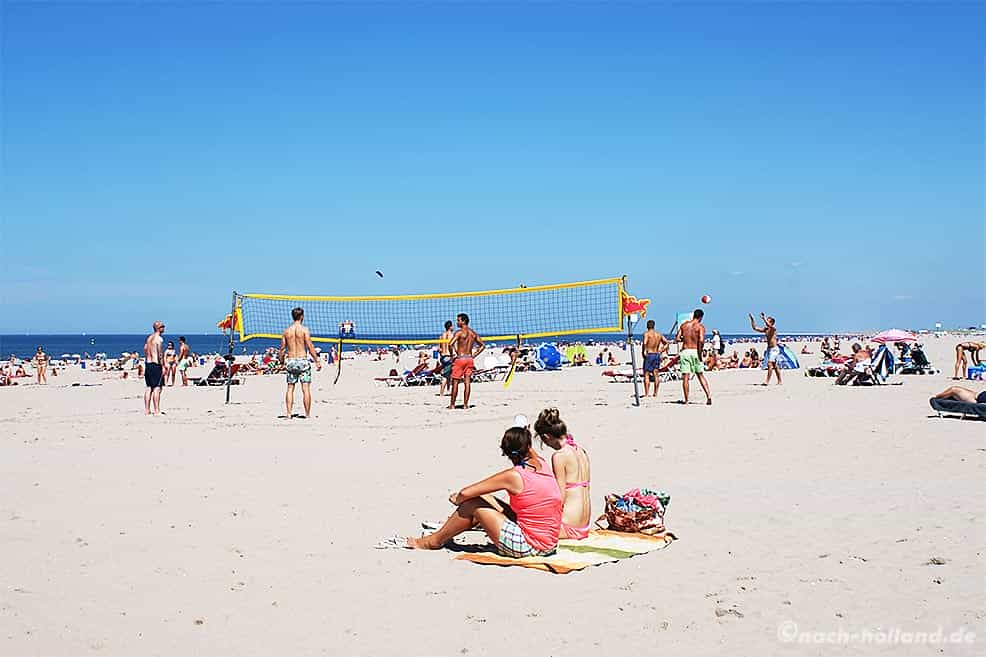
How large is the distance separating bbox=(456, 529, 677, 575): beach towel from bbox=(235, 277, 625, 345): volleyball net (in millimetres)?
8788

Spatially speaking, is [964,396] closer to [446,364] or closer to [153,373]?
[446,364]

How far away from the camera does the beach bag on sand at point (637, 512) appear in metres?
5.05

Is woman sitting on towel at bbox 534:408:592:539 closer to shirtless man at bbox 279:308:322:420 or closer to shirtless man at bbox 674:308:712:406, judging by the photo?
shirtless man at bbox 279:308:322:420

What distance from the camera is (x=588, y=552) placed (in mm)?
4727

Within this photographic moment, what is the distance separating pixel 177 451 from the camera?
319 inches

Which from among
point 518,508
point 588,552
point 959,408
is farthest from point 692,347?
point 518,508

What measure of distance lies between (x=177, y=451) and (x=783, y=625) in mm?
6065

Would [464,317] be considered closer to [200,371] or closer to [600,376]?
[600,376]

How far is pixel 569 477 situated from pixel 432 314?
14203 mm

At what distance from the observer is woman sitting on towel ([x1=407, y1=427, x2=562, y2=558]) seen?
15.1 feet

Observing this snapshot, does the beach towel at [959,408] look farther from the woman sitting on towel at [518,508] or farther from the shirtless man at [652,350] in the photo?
the woman sitting on towel at [518,508]

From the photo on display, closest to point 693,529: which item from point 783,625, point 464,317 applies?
point 783,625

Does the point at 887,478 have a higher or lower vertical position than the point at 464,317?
lower

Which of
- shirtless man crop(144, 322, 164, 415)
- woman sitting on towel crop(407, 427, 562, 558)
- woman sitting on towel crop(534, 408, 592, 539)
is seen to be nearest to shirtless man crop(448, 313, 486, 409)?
shirtless man crop(144, 322, 164, 415)
